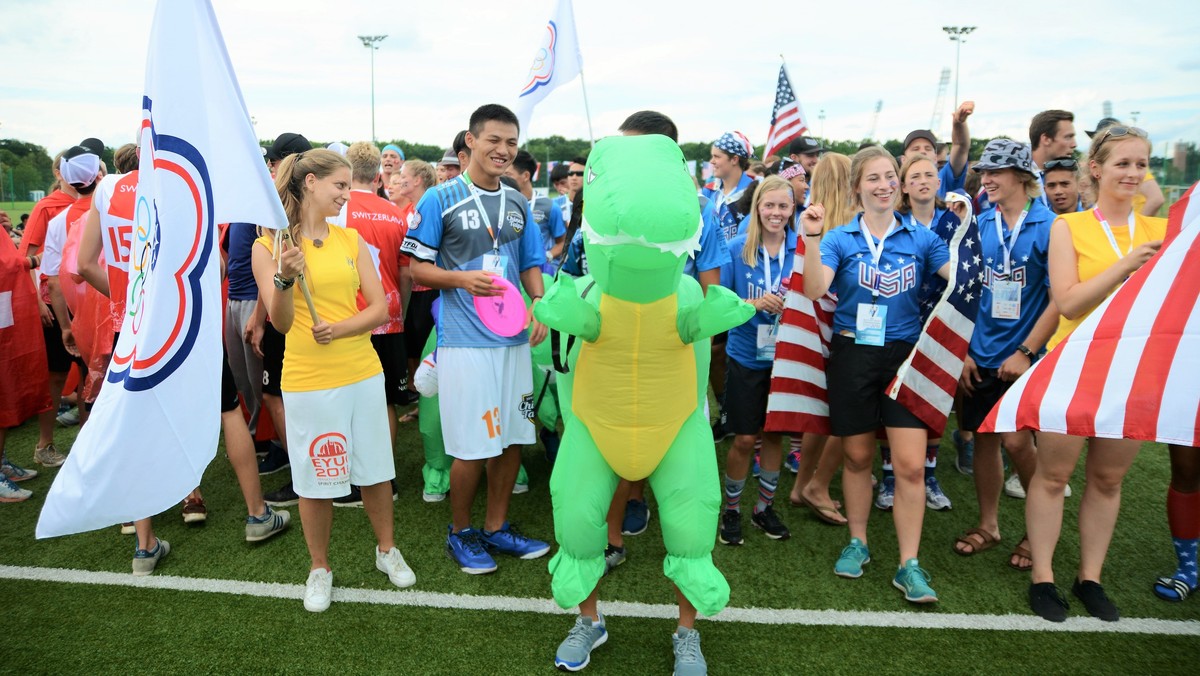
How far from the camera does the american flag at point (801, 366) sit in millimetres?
3990

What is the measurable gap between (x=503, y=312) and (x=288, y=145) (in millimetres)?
2222

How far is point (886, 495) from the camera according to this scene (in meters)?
4.88

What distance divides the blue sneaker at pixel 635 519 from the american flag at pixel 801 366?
40.0 inches

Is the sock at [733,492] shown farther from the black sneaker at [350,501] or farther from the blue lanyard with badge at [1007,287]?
the black sneaker at [350,501]

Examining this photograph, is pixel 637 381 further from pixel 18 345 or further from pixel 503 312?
pixel 18 345

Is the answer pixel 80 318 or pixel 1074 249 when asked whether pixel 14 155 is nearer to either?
pixel 80 318

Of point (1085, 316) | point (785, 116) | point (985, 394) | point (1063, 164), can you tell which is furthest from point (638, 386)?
point (785, 116)

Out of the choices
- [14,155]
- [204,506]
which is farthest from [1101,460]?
[14,155]

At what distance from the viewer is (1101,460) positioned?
3523 mm

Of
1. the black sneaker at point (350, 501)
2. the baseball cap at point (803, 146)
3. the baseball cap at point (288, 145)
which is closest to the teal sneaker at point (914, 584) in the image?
the black sneaker at point (350, 501)

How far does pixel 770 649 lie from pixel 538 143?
3967 centimetres

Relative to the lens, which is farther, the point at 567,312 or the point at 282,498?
the point at 282,498

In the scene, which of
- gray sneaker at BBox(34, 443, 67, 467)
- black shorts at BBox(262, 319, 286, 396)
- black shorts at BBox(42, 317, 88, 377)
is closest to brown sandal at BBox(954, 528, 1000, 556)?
black shorts at BBox(262, 319, 286, 396)

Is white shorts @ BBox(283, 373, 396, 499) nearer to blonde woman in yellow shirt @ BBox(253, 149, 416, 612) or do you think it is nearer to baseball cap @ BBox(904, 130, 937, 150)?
blonde woman in yellow shirt @ BBox(253, 149, 416, 612)
